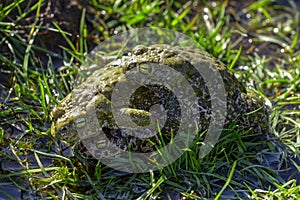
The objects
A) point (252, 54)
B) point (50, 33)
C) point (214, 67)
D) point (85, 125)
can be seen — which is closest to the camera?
point (85, 125)

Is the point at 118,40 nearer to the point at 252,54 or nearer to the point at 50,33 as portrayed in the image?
the point at 50,33

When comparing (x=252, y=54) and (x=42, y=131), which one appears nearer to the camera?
(x=42, y=131)

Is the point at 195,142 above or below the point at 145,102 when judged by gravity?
below

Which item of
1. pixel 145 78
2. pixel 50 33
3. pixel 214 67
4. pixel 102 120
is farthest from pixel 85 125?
pixel 50 33

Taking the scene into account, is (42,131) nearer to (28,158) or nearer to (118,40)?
(28,158)

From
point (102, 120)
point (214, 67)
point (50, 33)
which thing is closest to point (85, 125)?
point (102, 120)

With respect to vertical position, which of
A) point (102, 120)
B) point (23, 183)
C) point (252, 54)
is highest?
point (102, 120)

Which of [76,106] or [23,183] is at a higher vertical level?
[76,106]

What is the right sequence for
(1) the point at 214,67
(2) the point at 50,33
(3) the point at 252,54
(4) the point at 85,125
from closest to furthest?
(4) the point at 85,125 < (1) the point at 214,67 < (2) the point at 50,33 < (3) the point at 252,54
